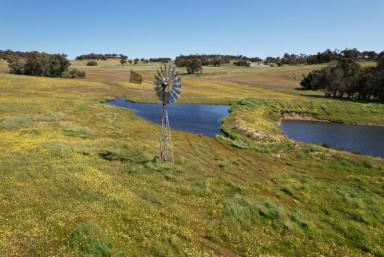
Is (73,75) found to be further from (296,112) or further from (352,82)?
(352,82)

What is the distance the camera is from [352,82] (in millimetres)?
118500

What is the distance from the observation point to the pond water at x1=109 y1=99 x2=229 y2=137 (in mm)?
61031

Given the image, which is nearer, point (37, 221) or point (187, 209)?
point (37, 221)

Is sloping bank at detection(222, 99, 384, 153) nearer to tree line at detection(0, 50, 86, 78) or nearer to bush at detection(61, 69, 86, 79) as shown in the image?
bush at detection(61, 69, 86, 79)

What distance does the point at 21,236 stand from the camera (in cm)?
1748

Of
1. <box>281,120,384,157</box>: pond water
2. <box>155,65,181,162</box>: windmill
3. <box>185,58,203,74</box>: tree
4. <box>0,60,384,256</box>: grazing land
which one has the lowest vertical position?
<box>281,120,384,157</box>: pond water

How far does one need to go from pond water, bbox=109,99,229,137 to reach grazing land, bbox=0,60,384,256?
11.5m

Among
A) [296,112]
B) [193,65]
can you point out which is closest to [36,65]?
[193,65]

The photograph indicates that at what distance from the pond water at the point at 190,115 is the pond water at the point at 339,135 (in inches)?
500

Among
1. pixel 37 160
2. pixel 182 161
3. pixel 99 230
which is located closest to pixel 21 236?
pixel 99 230

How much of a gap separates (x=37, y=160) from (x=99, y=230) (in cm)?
1325

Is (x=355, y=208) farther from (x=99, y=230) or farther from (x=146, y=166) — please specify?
(x=99, y=230)

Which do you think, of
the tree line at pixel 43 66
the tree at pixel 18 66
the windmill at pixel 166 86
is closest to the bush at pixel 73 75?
the tree line at pixel 43 66

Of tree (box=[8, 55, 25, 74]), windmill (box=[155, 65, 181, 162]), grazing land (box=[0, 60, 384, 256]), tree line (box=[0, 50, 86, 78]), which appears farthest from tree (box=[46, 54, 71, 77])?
windmill (box=[155, 65, 181, 162])
